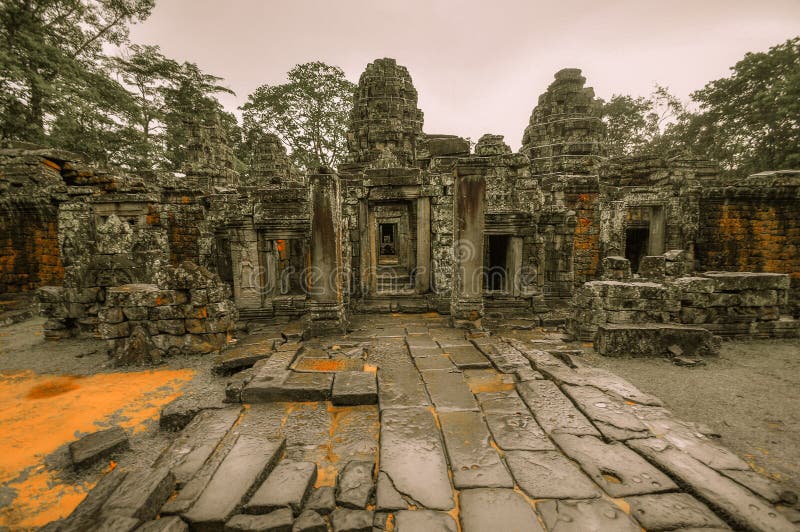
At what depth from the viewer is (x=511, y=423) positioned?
9.96ft

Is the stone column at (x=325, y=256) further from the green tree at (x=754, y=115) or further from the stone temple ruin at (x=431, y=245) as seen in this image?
the green tree at (x=754, y=115)

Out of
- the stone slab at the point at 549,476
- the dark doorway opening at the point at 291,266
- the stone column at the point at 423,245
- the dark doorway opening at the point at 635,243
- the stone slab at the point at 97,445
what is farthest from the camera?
the dark doorway opening at the point at 635,243

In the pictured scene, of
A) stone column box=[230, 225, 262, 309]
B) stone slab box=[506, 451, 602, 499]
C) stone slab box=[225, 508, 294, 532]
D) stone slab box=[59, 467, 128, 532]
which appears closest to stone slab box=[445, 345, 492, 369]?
stone slab box=[506, 451, 602, 499]

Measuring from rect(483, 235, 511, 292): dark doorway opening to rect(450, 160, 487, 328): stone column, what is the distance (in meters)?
2.29

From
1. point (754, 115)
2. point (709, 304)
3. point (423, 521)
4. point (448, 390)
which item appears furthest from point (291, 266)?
point (754, 115)

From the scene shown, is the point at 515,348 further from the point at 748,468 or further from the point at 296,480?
the point at 296,480

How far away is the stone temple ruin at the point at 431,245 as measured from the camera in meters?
5.50

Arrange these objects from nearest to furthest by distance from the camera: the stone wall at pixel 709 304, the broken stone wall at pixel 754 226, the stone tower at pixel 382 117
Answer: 1. the stone wall at pixel 709 304
2. the broken stone wall at pixel 754 226
3. the stone tower at pixel 382 117

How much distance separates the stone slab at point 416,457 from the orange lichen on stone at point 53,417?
2464 mm

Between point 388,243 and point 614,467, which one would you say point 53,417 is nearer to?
point 614,467

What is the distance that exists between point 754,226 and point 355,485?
1278 cm

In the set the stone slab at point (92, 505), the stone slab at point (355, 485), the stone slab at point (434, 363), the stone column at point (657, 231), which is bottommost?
the stone slab at point (355, 485)

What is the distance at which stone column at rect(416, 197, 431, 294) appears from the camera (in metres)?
7.46

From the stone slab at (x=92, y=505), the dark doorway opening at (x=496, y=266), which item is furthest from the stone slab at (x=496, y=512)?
the dark doorway opening at (x=496, y=266)
